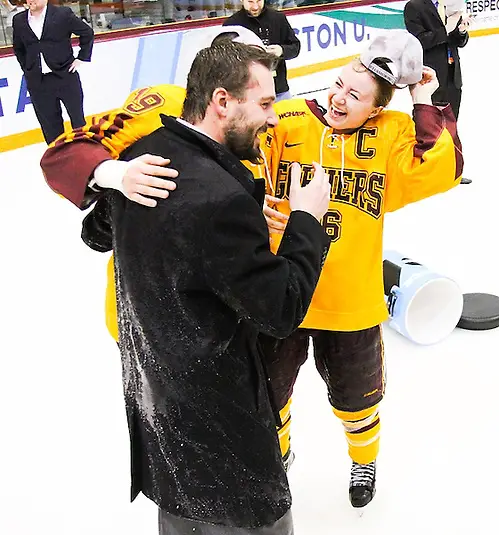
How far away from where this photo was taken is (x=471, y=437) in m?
2.29

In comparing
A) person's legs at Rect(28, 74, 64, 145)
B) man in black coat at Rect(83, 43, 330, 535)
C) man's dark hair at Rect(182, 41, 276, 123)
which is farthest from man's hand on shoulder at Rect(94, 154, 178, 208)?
person's legs at Rect(28, 74, 64, 145)

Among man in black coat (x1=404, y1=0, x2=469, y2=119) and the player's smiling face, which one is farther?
man in black coat (x1=404, y1=0, x2=469, y2=119)

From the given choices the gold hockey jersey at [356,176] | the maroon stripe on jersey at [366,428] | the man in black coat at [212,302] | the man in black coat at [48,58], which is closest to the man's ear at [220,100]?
the man in black coat at [212,302]

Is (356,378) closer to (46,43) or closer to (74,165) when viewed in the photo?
(74,165)

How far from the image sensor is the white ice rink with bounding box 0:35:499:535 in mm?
2025

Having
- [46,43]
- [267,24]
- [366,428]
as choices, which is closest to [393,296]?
[366,428]

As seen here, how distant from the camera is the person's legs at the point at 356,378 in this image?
70.1 inches

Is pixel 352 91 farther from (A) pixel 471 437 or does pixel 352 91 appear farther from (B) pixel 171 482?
(A) pixel 471 437

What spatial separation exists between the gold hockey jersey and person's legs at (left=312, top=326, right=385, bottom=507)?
8 centimetres

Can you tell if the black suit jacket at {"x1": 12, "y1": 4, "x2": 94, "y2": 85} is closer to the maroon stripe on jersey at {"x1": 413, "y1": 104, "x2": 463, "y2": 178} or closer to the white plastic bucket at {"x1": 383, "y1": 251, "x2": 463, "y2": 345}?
the white plastic bucket at {"x1": 383, "y1": 251, "x2": 463, "y2": 345}

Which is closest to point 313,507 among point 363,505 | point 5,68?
point 363,505

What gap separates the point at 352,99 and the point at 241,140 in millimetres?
557

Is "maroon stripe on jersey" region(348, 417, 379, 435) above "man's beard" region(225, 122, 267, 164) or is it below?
below

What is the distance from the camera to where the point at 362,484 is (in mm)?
2002
